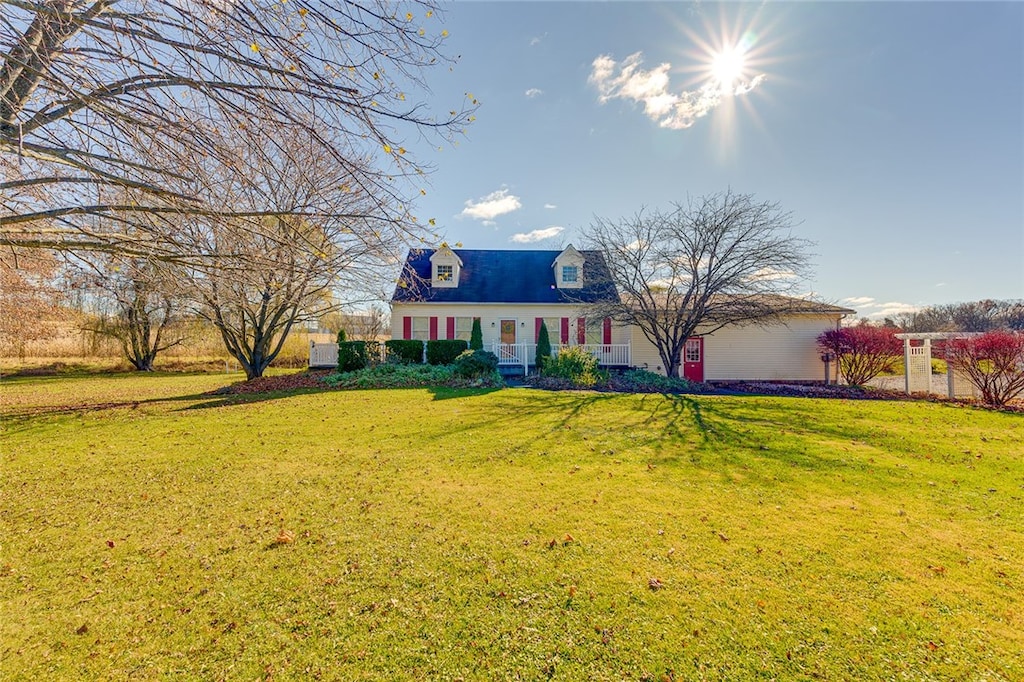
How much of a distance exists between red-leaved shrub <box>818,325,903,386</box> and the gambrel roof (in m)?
9.10

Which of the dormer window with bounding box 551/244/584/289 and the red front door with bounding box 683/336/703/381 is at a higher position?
the dormer window with bounding box 551/244/584/289

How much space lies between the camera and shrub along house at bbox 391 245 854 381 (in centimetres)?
1625

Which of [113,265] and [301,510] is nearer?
[301,510]

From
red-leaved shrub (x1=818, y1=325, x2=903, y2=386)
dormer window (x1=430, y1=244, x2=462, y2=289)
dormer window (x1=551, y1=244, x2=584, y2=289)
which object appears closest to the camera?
red-leaved shrub (x1=818, y1=325, x2=903, y2=386)

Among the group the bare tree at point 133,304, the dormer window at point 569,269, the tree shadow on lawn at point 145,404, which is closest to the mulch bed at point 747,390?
the tree shadow on lawn at point 145,404

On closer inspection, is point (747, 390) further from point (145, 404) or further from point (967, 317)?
point (967, 317)

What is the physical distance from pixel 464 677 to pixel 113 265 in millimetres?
5551

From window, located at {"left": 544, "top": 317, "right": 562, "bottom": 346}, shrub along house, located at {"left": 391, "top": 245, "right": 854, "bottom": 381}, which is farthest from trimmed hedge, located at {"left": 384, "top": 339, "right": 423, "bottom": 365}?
window, located at {"left": 544, "top": 317, "right": 562, "bottom": 346}

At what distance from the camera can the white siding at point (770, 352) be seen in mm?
16250

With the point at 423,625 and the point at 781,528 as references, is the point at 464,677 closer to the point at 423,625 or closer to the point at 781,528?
the point at 423,625

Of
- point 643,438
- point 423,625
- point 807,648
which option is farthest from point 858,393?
point 423,625

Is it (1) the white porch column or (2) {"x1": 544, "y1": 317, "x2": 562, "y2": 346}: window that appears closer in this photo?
(1) the white porch column

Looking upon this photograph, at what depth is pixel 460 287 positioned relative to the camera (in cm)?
1864

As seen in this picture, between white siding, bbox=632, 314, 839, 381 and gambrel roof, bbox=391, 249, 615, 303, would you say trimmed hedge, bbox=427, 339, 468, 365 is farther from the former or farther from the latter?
white siding, bbox=632, 314, 839, 381
